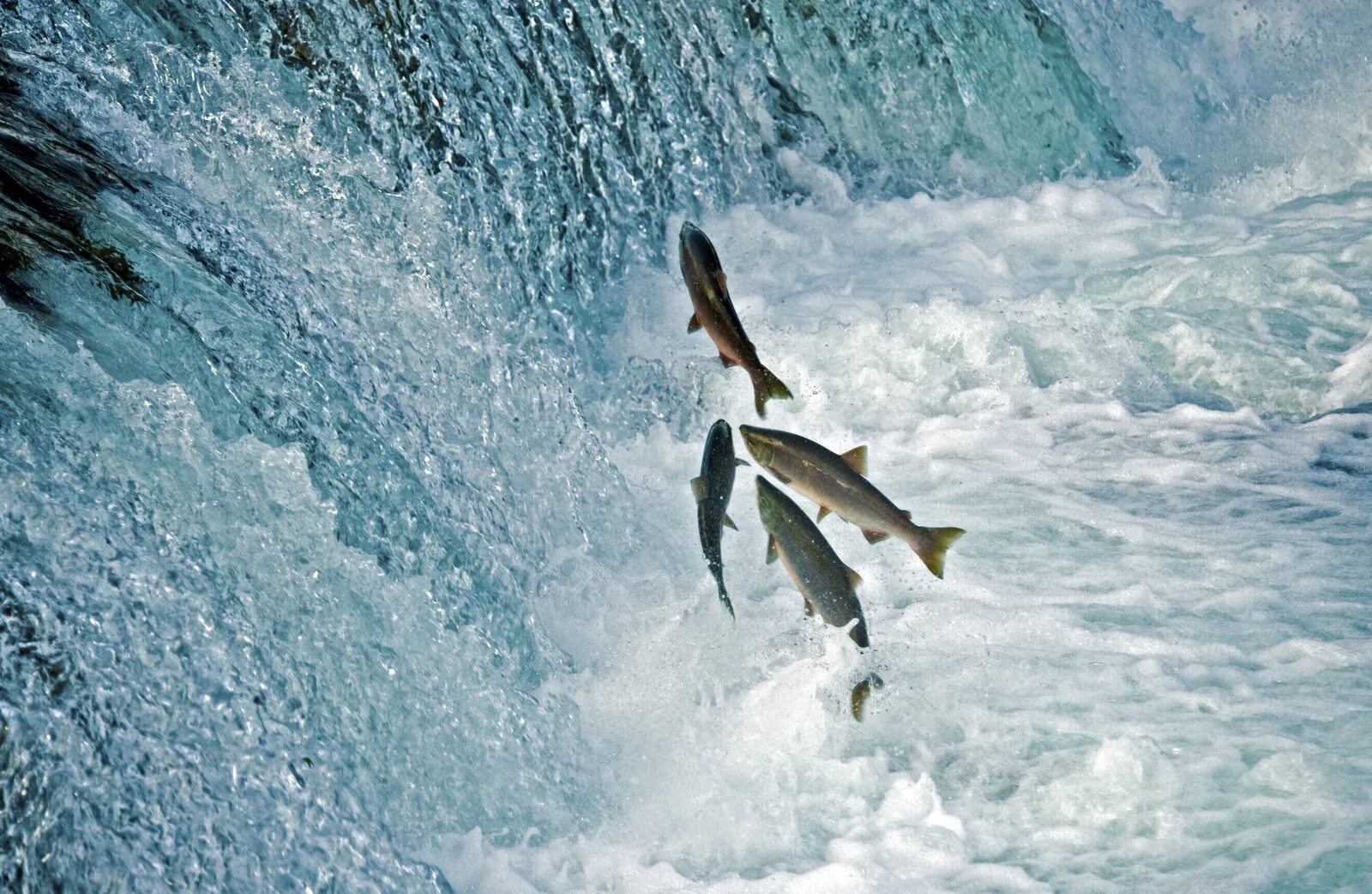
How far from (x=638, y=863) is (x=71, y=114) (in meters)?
2.37

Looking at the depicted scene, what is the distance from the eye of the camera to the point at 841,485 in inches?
95.6

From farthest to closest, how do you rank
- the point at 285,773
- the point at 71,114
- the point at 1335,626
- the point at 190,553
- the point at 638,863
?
the point at 71,114
the point at 1335,626
the point at 638,863
the point at 190,553
the point at 285,773

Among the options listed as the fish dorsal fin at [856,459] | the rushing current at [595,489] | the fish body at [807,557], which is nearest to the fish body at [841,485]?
the fish dorsal fin at [856,459]

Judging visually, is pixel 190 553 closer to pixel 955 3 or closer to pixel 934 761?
pixel 934 761

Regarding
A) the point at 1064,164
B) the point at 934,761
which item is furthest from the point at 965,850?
the point at 1064,164

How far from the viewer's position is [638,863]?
8.38ft

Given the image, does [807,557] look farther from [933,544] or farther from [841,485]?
[933,544]

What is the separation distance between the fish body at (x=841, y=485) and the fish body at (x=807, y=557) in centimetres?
10

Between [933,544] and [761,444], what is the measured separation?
0.38 m

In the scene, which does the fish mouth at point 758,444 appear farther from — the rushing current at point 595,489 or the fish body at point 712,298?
the rushing current at point 595,489

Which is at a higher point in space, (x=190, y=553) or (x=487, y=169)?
(x=487, y=169)

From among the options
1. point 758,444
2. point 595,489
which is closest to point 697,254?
point 758,444

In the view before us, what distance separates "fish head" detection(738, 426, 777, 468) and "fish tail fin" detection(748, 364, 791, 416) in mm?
212

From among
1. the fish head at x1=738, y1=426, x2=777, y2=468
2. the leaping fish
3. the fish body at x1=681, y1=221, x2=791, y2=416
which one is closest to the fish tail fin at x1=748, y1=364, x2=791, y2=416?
the fish body at x1=681, y1=221, x2=791, y2=416
